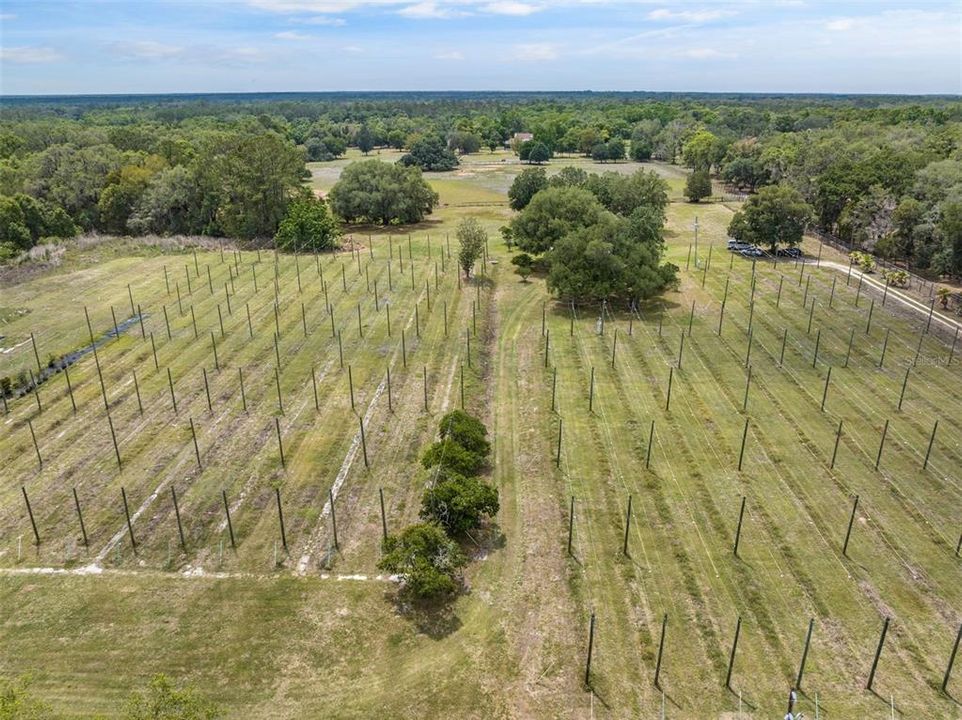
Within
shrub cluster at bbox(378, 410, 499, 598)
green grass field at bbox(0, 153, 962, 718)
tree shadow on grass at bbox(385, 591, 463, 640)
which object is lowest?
tree shadow on grass at bbox(385, 591, 463, 640)

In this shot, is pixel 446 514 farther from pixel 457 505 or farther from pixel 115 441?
pixel 115 441

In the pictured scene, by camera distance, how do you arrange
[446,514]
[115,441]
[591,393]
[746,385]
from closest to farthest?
[446,514]
[115,441]
[591,393]
[746,385]

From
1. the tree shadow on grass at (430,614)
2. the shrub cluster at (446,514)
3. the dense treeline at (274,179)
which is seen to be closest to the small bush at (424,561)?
the shrub cluster at (446,514)

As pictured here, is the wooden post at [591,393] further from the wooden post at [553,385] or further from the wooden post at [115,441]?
the wooden post at [115,441]

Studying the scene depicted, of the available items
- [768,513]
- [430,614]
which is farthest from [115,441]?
[768,513]

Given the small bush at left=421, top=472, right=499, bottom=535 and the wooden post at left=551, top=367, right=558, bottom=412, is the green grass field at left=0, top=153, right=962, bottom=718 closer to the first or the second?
the wooden post at left=551, top=367, right=558, bottom=412

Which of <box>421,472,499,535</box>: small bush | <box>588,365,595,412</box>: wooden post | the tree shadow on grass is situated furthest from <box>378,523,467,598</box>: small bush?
<box>588,365,595,412</box>: wooden post
